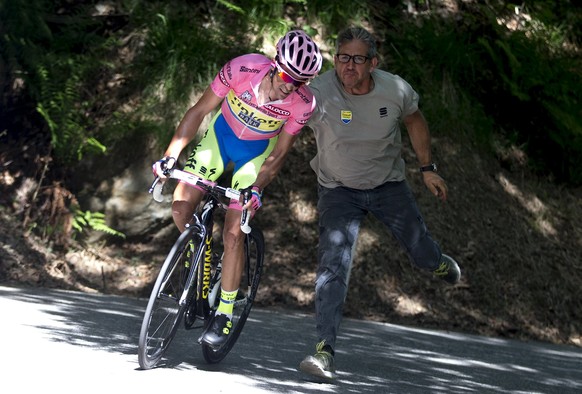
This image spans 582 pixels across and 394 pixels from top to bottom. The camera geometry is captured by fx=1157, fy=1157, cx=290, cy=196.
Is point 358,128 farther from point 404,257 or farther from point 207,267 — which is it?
point 404,257

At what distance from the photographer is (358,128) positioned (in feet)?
26.9

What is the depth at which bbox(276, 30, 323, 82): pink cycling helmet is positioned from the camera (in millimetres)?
7340

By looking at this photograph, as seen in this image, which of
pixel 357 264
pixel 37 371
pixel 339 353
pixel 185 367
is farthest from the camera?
pixel 357 264

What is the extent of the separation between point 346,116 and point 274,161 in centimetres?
68

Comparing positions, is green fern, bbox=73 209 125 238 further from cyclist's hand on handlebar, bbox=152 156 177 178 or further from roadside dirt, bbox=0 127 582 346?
cyclist's hand on handlebar, bbox=152 156 177 178

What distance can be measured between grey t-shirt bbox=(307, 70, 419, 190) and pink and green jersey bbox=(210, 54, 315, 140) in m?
0.30

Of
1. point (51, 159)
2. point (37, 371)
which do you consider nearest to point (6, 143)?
point (51, 159)

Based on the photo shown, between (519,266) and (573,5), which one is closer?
(519,266)

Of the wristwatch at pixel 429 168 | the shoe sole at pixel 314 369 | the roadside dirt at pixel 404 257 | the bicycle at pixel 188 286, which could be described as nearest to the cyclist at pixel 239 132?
the bicycle at pixel 188 286

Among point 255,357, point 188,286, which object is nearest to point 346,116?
point 188,286

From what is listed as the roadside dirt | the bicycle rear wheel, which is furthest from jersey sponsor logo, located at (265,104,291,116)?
the roadside dirt

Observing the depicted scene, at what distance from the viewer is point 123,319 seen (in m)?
9.71

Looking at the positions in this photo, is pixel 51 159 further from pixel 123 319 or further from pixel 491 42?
pixel 491 42

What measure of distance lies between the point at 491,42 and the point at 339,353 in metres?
7.73
